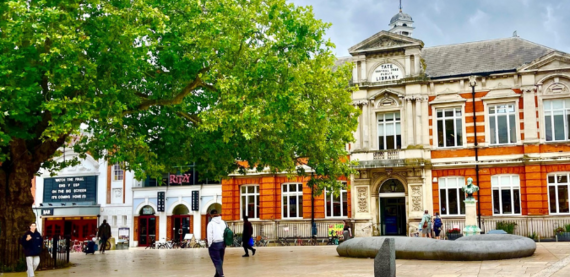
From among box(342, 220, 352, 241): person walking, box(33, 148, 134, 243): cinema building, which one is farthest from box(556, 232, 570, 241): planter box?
box(33, 148, 134, 243): cinema building

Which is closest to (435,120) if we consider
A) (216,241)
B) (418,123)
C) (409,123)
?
(418,123)

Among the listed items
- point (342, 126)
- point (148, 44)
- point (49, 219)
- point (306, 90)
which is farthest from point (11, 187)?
point (49, 219)

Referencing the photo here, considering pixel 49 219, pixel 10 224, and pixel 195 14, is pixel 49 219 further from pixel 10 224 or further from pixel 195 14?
pixel 195 14

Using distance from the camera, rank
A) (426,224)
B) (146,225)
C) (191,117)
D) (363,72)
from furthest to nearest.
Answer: (146,225), (363,72), (426,224), (191,117)

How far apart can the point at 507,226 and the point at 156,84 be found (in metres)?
20.4

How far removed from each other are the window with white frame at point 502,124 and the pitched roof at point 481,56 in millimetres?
2167

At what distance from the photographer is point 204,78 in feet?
64.6

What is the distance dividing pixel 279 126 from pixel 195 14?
177 inches

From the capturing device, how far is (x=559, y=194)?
32.4 metres

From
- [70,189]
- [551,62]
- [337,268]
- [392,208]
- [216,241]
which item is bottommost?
[337,268]

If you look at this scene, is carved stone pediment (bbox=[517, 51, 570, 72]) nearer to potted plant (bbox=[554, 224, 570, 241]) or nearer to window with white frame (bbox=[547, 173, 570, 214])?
window with white frame (bbox=[547, 173, 570, 214])

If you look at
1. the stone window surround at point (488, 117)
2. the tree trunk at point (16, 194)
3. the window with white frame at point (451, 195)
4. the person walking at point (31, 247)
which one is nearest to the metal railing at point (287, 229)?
the window with white frame at point (451, 195)

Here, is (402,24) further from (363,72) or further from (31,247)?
(31,247)

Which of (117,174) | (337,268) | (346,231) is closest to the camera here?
(337,268)
